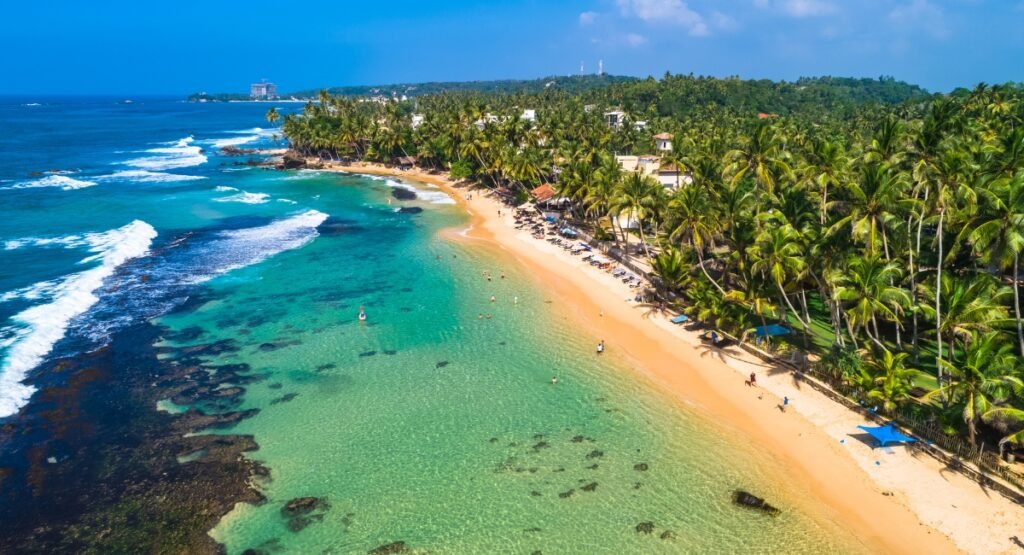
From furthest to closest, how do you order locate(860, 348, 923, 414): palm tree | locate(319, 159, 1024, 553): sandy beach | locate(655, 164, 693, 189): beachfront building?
1. locate(655, 164, 693, 189): beachfront building
2. locate(860, 348, 923, 414): palm tree
3. locate(319, 159, 1024, 553): sandy beach

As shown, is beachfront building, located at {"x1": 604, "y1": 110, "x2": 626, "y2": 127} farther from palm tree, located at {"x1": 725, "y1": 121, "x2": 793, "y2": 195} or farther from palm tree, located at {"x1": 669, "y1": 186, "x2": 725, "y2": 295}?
palm tree, located at {"x1": 669, "y1": 186, "x2": 725, "y2": 295}

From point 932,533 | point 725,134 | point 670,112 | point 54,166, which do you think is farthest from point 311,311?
point 670,112

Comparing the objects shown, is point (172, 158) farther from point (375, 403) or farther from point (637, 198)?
point (375, 403)

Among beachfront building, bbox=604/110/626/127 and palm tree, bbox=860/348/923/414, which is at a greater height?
beachfront building, bbox=604/110/626/127

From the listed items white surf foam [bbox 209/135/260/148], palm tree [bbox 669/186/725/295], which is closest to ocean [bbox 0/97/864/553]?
palm tree [bbox 669/186/725/295]

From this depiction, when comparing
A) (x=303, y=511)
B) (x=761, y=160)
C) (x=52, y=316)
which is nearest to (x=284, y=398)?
(x=303, y=511)

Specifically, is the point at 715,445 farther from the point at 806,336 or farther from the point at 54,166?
the point at 54,166

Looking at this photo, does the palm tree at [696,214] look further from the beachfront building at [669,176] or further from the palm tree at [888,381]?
the beachfront building at [669,176]
